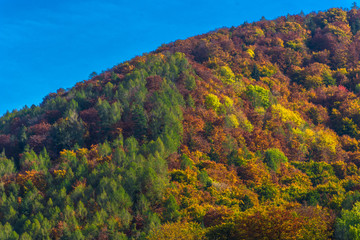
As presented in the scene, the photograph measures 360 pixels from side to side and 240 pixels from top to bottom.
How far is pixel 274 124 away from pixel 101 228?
4551cm

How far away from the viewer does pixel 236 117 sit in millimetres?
81375

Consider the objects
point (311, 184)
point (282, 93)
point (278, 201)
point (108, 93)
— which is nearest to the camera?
point (278, 201)

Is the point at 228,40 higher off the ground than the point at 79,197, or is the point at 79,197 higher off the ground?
the point at 228,40

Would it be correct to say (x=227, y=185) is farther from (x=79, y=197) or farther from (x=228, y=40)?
(x=228, y=40)

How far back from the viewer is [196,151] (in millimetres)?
69375

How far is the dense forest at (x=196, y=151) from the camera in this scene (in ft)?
164

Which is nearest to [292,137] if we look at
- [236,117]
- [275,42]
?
[236,117]

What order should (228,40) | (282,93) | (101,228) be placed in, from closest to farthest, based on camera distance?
(101,228) → (282,93) → (228,40)

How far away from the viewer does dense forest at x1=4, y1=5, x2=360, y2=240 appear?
1966 inches

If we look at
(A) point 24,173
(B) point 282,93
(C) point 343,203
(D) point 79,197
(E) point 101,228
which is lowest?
(C) point 343,203

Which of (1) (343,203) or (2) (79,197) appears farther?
(2) (79,197)

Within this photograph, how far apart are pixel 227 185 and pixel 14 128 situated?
53767 millimetres

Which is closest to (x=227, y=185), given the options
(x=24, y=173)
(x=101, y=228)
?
(x=101, y=228)

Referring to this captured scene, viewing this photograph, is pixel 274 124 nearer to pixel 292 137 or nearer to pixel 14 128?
pixel 292 137
